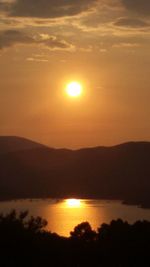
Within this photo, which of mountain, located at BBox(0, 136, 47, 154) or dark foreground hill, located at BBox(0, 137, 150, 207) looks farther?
mountain, located at BBox(0, 136, 47, 154)

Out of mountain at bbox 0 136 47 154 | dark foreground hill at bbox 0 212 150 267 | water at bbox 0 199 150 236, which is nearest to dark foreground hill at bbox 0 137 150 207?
water at bbox 0 199 150 236

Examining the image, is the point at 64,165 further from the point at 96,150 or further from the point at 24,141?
the point at 24,141

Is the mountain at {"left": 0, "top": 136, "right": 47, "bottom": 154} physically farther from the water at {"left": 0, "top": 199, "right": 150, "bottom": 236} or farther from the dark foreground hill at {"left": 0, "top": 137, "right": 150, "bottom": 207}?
the water at {"left": 0, "top": 199, "right": 150, "bottom": 236}

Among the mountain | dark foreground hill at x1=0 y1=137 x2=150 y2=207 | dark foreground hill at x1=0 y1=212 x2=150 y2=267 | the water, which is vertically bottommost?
dark foreground hill at x1=0 y1=212 x2=150 y2=267

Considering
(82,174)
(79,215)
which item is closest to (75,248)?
(79,215)

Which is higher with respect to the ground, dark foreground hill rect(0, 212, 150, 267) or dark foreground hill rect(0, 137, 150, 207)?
dark foreground hill rect(0, 137, 150, 207)

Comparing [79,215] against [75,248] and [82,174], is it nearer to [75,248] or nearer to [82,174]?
[82,174]
